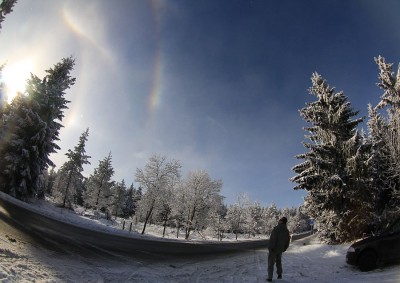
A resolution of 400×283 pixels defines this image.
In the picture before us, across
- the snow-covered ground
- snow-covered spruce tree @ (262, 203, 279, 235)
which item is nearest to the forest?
the snow-covered ground

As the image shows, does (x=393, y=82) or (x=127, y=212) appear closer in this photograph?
(x=393, y=82)

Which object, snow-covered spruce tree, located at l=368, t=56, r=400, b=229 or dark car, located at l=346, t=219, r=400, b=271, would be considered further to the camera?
snow-covered spruce tree, located at l=368, t=56, r=400, b=229

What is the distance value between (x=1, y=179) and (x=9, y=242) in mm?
23094

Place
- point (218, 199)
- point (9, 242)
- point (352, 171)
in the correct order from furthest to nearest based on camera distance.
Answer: point (218, 199), point (352, 171), point (9, 242)

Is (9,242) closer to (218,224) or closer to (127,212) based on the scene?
(218,224)

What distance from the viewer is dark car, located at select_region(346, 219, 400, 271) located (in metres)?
9.98

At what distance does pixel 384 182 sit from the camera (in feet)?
68.0

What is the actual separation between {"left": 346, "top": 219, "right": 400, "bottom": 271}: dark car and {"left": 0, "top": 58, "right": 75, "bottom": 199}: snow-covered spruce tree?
2894cm

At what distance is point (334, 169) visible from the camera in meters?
20.4

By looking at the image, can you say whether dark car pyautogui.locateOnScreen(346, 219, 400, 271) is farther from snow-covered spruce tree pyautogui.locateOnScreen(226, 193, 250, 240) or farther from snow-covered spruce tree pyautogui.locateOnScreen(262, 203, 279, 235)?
snow-covered spruce tree pyautogui.locateOnScreen(262, 203, 279, 235)

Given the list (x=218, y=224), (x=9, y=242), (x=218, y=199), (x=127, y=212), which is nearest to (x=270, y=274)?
(x=9, y=242)

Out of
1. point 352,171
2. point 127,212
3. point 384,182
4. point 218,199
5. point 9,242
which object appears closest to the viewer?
point 9,242

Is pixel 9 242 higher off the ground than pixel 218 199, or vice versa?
pixel 218 199

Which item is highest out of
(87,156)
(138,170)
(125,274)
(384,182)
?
(87,156)
